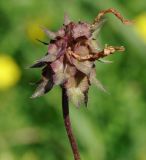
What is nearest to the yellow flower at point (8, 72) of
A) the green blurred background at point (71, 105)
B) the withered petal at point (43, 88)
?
the green blurred background at point (71, 105)

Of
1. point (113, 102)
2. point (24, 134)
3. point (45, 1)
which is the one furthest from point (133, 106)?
point (45, 1)

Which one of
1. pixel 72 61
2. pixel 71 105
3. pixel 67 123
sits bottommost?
pixel 71 105

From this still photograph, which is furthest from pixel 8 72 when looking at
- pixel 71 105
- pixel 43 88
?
pixel 43 88

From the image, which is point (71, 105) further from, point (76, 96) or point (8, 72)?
point (76, 96)

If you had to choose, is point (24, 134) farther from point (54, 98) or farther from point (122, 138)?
point (122, 138)

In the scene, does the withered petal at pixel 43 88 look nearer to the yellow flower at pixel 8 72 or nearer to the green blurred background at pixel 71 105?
the green blurred background at pixel 71 105

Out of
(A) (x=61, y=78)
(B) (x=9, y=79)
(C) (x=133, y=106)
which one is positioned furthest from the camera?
(B) (x=9, y=79)

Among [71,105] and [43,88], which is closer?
[43,88]
